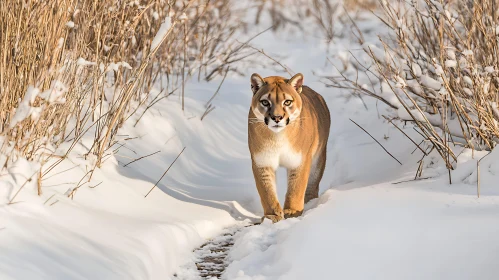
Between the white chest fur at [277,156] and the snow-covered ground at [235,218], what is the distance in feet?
1.13

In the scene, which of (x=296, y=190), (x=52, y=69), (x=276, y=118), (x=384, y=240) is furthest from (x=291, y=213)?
(x=52, y=69)

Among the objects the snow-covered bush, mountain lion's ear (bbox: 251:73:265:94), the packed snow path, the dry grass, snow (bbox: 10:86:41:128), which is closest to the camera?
snow (bbox: 10:86:41:128)

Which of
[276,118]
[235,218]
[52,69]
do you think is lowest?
[235,218]

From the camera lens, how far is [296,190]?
197 inches

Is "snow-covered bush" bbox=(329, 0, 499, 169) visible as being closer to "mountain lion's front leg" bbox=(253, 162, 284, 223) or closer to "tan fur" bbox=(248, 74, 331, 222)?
"tan fur" bbox=(248, 74, 331, 222)

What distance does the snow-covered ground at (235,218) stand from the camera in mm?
3258

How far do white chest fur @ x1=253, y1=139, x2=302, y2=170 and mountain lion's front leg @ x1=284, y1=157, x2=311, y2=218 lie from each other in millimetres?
48

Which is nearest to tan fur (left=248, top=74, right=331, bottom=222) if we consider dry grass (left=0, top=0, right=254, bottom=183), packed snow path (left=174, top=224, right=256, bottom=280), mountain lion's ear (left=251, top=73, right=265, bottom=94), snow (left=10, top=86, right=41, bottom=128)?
mountain lion's ear (left=251, top=73, right=265, bottom=94)

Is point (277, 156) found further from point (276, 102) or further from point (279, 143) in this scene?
point (276, 102)

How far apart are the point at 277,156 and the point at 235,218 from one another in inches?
20.0

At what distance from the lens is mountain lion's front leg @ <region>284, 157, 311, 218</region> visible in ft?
16.4

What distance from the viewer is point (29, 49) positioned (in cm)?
384

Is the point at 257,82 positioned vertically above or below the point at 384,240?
above

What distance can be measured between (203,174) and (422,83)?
1889 millimetres
